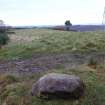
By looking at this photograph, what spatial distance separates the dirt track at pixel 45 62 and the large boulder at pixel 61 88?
9.59ft

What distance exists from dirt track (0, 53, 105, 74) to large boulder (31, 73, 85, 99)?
2924 millimetres

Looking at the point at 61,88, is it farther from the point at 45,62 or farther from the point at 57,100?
the point at 45,62

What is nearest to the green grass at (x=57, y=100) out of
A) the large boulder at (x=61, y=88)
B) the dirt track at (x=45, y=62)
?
the large boulder at (x=61, y=88)

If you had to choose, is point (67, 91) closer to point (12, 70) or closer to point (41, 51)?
point (12, 70)

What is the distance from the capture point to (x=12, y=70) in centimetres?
1175

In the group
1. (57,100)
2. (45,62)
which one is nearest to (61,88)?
(57,100)

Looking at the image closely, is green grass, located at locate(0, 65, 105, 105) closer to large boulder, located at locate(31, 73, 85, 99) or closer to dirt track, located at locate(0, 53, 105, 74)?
large boulder, located at locate(31, 73, 85, 99)

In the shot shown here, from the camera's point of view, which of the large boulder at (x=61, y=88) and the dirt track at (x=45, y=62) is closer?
the large boulder at (x=61, y=88)

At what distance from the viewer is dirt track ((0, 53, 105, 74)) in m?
11.8

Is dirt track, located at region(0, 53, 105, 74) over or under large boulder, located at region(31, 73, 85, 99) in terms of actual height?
under

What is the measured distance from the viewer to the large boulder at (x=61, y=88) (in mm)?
8078

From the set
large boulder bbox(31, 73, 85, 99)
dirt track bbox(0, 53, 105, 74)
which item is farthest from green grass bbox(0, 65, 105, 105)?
dirt track bbox(0, 53, 105, 74)

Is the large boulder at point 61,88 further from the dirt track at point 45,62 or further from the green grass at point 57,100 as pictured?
the dirt track at point 45,62

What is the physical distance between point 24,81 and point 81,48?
6849 millimetres
